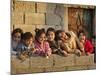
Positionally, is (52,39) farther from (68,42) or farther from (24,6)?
(24,6)

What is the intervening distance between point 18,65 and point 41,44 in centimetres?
23

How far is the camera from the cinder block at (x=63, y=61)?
5.53ft

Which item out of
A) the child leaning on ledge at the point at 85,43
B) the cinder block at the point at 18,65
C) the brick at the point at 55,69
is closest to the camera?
the cinder block at the point at 18,65

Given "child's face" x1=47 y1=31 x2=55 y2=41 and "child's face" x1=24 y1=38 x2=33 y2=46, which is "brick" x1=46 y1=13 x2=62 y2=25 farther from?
"child's face" x1=24 y1=38 x2=33 y2=46

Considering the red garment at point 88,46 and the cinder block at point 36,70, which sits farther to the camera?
the red garment at point 88,46

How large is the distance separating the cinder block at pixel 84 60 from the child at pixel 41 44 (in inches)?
10.0

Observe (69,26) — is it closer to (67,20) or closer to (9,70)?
(67,20)

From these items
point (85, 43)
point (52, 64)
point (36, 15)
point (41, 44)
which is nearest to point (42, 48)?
point (41, 44)

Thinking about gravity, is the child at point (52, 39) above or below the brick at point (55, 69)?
above

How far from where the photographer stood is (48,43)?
5.47 ft

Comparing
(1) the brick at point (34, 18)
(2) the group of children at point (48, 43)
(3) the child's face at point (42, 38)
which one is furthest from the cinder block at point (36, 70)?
(1) the brick at point (34, 18)

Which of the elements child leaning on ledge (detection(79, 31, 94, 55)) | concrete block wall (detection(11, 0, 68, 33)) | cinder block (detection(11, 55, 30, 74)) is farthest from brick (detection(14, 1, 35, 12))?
child leaning on ledge (detection(79, 31, 94, 55))

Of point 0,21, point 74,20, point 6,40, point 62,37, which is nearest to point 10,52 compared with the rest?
point 6,40

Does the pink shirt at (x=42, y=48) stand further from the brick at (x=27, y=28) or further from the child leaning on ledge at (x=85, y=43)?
the child leaning on ledge at (x=85, y=43)
